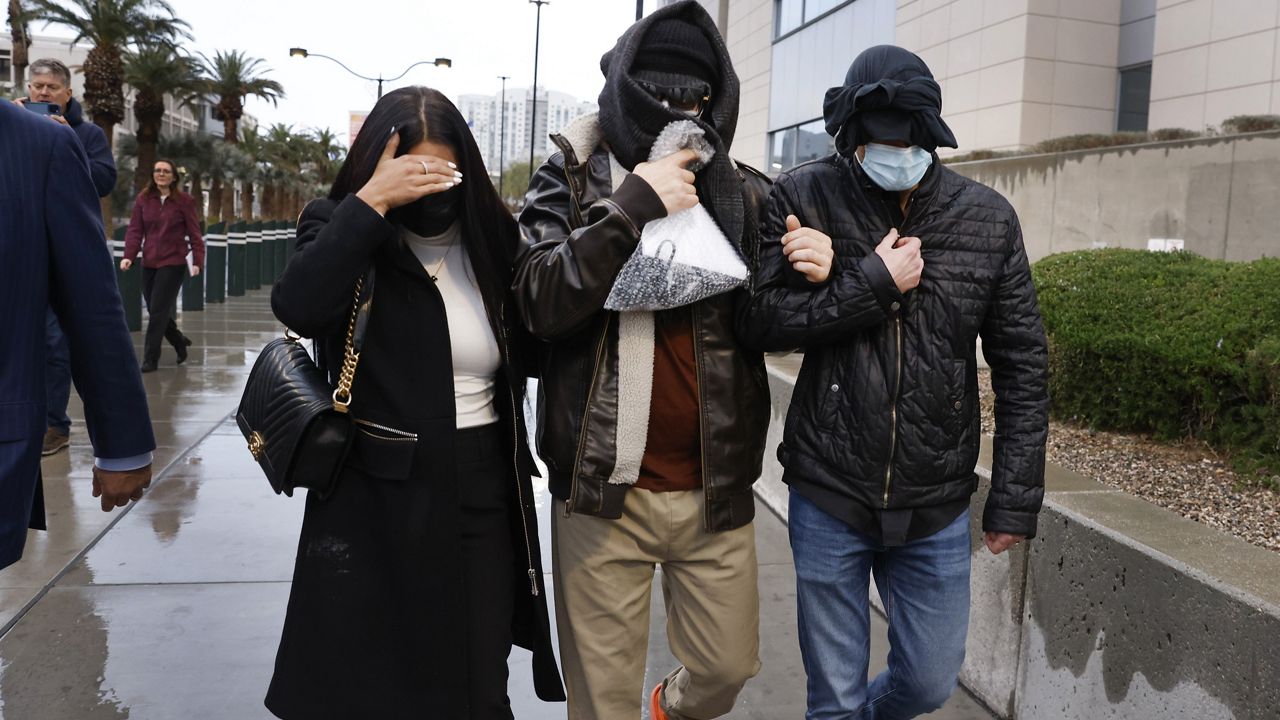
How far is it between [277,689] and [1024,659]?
228 centimetres

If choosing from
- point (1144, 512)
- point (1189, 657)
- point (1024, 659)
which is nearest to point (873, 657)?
point (1024, 659)

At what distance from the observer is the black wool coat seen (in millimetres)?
2658

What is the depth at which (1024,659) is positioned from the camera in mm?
3529

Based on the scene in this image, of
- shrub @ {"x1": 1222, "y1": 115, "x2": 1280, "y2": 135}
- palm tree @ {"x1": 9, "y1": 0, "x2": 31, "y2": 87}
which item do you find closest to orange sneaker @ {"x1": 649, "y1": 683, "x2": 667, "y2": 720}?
shrub @ {"x1": 1222, "y1": 115, "x2": 1280, "y2": 135}

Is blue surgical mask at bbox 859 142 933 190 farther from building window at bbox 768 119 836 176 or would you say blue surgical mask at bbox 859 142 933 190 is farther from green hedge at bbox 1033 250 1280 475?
building window at bbox 768 119 836 176

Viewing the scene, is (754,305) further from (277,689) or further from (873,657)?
(873,657)

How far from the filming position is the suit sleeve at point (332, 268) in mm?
2508

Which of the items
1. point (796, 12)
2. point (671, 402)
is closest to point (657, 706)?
point (671, 402)

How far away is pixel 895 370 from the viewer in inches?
105

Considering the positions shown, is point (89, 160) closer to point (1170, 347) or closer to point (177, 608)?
point (177, 608)

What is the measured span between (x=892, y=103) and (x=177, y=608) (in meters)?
3.50

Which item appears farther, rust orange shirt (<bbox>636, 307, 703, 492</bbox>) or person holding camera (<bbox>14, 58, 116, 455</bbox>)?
person holding camera (<bbox>14, 58, 116, 455</bbox>)

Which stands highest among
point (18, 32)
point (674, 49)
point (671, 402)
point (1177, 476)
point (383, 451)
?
point (18, 32)

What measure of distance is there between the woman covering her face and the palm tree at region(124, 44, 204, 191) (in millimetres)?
39673
